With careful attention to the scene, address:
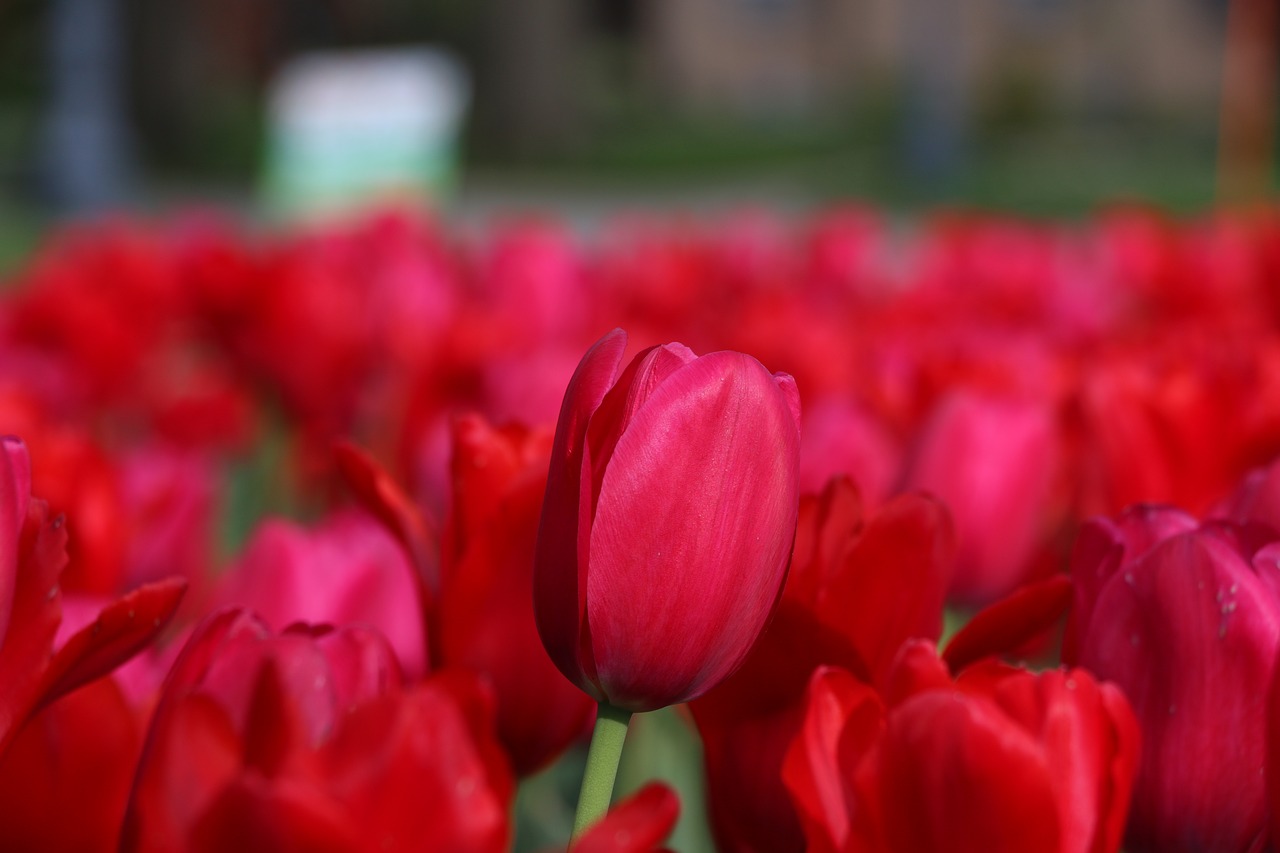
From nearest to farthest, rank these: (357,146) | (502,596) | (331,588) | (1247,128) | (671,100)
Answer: (502,596) → (331,588) → (357,146) → (1247,128) → (671,100)

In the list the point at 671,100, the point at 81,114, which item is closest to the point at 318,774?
the point at 81,114

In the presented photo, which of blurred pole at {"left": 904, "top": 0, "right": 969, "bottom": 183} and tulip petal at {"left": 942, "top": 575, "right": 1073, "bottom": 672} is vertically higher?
tulip petal at {"left": 942, "top": 575, "right": 1073, "bottom": 672}

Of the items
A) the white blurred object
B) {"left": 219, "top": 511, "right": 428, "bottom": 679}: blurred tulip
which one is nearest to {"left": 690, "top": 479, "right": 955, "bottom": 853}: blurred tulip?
{"left": 219, "top": 511, "right": 428, "bottom": 679}: blurred tulip

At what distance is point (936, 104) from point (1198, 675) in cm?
1803

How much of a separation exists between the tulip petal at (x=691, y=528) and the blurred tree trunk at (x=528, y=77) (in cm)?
2081

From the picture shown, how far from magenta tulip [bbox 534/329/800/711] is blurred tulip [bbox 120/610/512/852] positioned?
7cm

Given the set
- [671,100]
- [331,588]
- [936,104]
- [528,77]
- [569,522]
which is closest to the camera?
[569,522]

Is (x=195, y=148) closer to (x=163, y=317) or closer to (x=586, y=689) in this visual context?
(x=163, y=317)

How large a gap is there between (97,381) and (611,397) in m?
1.46

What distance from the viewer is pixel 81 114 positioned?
1256 centimetres

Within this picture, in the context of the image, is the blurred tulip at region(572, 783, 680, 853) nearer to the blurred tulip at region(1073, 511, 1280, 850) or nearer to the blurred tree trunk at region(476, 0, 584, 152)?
the blurred tulip at region(1073, 511, 1280, 850)

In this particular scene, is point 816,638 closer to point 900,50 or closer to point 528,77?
point 528,77

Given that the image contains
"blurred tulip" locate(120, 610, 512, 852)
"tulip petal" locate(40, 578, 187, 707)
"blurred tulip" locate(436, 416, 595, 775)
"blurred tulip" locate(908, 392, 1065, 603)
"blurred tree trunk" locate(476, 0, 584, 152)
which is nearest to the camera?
"blurred tulip" locate(120, 610, 512, 852)

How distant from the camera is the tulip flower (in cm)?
59
